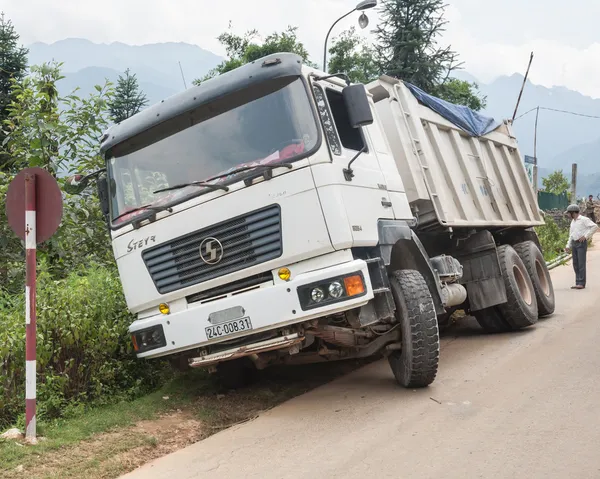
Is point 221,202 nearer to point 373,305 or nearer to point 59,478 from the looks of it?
point 373,305

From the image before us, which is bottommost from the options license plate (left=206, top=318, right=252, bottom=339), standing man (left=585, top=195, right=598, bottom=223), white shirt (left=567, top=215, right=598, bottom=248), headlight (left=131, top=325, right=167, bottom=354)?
license plate (left=206, top=318, right=252, bottom=339)

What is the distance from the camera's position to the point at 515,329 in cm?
880

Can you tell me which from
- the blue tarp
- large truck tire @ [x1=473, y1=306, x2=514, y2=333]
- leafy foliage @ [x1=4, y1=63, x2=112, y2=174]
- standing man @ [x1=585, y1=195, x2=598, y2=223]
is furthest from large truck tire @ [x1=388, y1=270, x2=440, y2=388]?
standing man @ [x1=585, y1=195, x2=598, y2=223]

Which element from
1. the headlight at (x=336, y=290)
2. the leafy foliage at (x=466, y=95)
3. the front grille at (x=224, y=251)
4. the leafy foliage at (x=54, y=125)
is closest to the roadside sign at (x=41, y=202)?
the front grille at (x=224, y=251)

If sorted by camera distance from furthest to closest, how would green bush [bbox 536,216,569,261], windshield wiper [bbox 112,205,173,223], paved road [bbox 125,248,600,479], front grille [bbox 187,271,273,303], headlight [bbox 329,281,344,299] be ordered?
green bush [bbox 536,216,569,261] → windshield wiper [bbox 112,205,173,223] → front grille [bbox 187,271,273,303] → headlight [bbox 329,281,344,299] → paved road [bbox 125,248,600,479]

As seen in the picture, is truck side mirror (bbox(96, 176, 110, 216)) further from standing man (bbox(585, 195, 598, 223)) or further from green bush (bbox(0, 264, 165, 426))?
standing man (bbox(585, 195, 598, 223))

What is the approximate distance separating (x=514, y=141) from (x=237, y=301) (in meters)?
7.36

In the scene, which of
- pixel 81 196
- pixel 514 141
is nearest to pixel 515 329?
pixel 514 141

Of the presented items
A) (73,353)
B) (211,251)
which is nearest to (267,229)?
(211,251)

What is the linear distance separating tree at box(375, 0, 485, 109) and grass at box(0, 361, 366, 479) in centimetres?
2332

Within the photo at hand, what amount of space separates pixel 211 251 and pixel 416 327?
1716mm

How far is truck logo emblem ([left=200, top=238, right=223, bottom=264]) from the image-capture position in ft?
17.0

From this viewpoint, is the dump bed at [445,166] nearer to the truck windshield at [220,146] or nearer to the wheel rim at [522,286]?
the wheel rim at [522,286]

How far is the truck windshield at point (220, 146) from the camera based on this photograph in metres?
5.23
